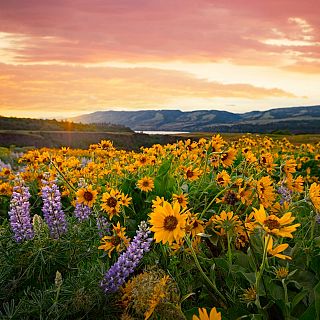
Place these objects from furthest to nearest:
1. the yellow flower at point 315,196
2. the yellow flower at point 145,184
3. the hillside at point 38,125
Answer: the hillside at point 38,125, the yellow flower at point 145,184, the yellow flower at point 315,196

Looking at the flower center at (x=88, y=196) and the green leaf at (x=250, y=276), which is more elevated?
the flower center at (x=88, y=196)

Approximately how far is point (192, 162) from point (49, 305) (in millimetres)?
3783

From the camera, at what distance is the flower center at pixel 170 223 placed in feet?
7.66

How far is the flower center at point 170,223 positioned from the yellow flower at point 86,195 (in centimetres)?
140

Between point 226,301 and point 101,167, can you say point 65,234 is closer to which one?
point 226,301

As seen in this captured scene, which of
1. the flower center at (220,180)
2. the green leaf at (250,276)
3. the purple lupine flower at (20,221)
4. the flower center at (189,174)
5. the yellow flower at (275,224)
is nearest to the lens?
the yellow flower at (275,224)

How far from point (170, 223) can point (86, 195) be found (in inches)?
58.2

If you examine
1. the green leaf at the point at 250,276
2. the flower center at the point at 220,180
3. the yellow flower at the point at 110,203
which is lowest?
the green leaf at the point at 250,276

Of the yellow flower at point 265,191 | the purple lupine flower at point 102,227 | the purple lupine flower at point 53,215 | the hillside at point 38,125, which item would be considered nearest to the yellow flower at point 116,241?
the purple lupine flower at point 53,215

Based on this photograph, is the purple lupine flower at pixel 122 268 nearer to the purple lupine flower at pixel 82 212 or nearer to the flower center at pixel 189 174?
the purple lupine flower at pixel 82 212

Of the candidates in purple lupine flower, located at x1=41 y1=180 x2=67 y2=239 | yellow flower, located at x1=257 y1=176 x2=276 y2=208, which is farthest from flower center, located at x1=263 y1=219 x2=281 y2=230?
purple lupine flower, located at x1=41 y1=180 x2=67 y2=239

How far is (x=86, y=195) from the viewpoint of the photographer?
3684mm

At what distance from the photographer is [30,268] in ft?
9.30

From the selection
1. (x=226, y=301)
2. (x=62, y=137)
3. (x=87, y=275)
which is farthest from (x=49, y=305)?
(x=62, y=137)
